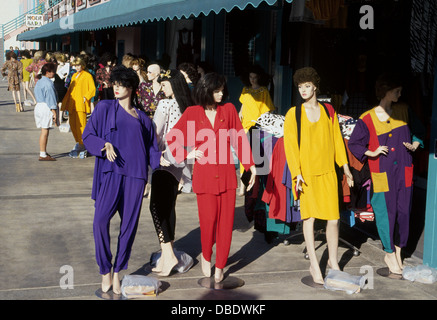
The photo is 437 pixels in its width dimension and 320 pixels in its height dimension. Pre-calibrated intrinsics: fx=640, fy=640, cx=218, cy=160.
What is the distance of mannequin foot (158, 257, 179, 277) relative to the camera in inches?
223

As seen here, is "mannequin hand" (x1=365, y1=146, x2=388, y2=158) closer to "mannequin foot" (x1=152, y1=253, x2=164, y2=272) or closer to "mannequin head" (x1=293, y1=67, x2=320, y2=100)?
"mannequin head" (x1=293, y1=67, x2=320, y2=100)

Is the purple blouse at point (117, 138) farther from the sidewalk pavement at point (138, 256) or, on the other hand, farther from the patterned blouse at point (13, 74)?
the patterned blouse at point (13, 74)

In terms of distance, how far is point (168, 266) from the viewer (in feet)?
18.6

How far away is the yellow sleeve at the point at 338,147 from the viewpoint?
18.4 ft

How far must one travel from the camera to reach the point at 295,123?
18.1 ft

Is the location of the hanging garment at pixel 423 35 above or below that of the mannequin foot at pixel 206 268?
above

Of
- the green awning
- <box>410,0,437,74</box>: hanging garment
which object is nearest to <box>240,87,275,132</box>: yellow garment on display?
the green awning

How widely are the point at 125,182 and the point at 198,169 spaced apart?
27.3 inches

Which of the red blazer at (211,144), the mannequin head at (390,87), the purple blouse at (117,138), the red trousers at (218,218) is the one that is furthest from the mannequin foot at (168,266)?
the mannequin head at (390,87)

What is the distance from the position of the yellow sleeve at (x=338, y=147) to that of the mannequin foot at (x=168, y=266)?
169 cm

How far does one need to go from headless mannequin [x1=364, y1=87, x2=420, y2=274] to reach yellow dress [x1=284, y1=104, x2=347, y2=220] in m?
0.53

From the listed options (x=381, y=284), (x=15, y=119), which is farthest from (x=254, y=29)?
(x=15, y=119)

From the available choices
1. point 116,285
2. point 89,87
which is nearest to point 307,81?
point 116,285
